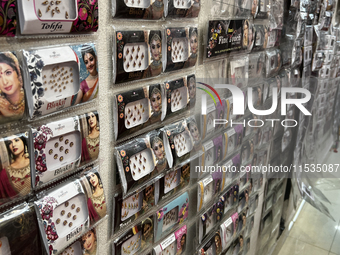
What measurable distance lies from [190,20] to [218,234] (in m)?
1.03

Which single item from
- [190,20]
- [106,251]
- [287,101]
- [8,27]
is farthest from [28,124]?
[287,101]

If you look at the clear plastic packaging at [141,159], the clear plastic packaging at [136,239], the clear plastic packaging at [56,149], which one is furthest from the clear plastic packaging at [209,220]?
the clear plastic packaging at [56,149]

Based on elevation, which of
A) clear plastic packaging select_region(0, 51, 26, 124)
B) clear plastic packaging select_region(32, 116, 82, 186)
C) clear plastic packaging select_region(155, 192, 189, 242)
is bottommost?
clear plastic packaging select_region(155, 192, 189, 242)

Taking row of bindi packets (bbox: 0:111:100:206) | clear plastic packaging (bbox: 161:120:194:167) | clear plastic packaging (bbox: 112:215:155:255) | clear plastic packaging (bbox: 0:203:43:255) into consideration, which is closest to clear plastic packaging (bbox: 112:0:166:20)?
row of bindi packets (bbox: 0:111:100:206)

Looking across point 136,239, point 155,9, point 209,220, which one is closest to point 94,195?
point 136,239

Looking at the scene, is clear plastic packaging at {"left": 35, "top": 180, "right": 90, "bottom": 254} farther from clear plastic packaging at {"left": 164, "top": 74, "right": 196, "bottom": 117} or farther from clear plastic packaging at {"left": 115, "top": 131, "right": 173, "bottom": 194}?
clear plastic packaging at {"left": 164, "top": 74, "right": 196, "bottom": 117}

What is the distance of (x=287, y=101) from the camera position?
6.81 feet

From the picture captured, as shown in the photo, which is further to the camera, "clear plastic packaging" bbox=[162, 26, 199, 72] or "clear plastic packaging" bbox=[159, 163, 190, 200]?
"clear plastic packaging" bbox=[159, 163, 190, 200]

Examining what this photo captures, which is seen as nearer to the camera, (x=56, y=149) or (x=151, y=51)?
(x=56, y=149)

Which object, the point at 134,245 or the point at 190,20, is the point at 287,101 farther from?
the point at 134,245

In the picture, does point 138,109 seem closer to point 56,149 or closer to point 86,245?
point 56,149

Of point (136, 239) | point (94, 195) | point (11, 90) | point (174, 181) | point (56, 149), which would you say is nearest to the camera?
point (11, 90)

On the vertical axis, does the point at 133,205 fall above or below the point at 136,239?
above

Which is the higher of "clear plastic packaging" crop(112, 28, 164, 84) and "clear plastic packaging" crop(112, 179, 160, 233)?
"clear plastic packaging" crop(112, 28, 164, 84)
